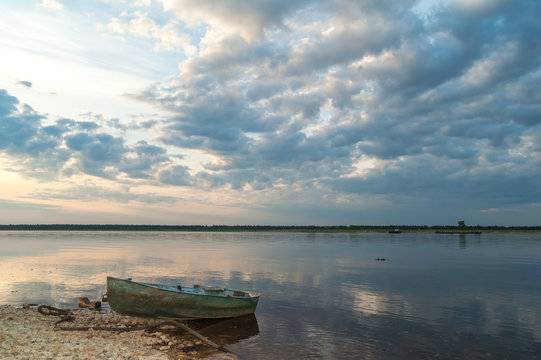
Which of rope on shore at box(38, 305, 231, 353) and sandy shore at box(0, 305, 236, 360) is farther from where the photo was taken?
rope on shore at box(38, 305, 231, 353)

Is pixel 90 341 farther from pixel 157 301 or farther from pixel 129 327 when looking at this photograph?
pixel 157 301

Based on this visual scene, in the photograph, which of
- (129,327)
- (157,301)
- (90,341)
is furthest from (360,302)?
(90,341)

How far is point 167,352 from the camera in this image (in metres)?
15.6

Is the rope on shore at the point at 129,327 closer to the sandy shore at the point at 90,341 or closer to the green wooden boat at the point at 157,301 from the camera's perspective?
the sandy shore at the point at 90,341

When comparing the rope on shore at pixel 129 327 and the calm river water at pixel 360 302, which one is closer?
the rope on shore at pixel 129 327

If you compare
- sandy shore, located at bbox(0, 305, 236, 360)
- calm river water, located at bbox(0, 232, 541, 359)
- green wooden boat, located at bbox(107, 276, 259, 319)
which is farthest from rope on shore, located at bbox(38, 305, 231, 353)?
calm river water, located at bbox(0, 232, 541, 359)

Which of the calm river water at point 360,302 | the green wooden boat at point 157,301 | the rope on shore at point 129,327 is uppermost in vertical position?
the green wooden boat at point 157,301

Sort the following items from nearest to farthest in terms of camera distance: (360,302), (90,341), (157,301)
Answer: (90,341) → (157,301) → (360,302)

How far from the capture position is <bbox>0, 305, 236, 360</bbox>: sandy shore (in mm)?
13766

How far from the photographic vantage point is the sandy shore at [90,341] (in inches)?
542

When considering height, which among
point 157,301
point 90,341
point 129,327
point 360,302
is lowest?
point 360,302

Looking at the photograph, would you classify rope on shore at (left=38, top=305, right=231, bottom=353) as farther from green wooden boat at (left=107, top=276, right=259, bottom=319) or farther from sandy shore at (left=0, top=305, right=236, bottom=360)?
green wooden boat at (left=107, top=276, right=259, bottom=319)

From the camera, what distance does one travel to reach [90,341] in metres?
15.6

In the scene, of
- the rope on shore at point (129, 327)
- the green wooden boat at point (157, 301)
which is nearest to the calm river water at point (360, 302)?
the rope on shore at point (129, 327)
